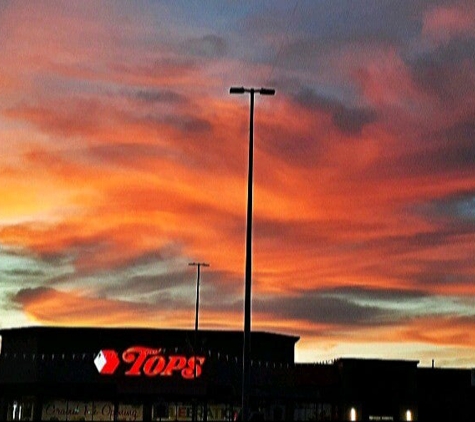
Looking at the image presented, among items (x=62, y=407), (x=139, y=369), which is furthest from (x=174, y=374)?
(x=62, y=407)

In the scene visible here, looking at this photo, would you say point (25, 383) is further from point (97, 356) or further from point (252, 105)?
point (252, 105)

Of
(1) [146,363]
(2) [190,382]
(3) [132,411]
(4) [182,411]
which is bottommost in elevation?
(3) [132,411]

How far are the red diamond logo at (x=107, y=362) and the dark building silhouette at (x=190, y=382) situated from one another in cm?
9

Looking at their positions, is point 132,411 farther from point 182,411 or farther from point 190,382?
point 190,382

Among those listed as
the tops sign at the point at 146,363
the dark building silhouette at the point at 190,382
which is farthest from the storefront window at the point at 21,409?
the tops sign at the point at 146,363

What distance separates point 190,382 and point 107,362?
7.78 m

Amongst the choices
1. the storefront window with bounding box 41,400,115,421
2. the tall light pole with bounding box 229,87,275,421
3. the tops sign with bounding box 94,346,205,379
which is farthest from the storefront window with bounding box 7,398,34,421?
the tall light pole with bounding box 229,87,275,421

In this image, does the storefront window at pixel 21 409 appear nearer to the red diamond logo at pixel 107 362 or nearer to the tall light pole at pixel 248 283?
the red diamond logo at pixel 107 362

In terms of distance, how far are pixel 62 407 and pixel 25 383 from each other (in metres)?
4.17

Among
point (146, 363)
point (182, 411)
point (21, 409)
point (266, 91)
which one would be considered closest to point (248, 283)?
point (266, 91)

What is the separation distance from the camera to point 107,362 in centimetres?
8744

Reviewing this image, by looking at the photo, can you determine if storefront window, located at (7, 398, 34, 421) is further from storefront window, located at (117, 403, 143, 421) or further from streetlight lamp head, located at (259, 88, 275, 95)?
streetlight lamp head, located at (259, 88, 275, 95)

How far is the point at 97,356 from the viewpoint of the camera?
8862cm

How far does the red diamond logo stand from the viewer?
287ft
